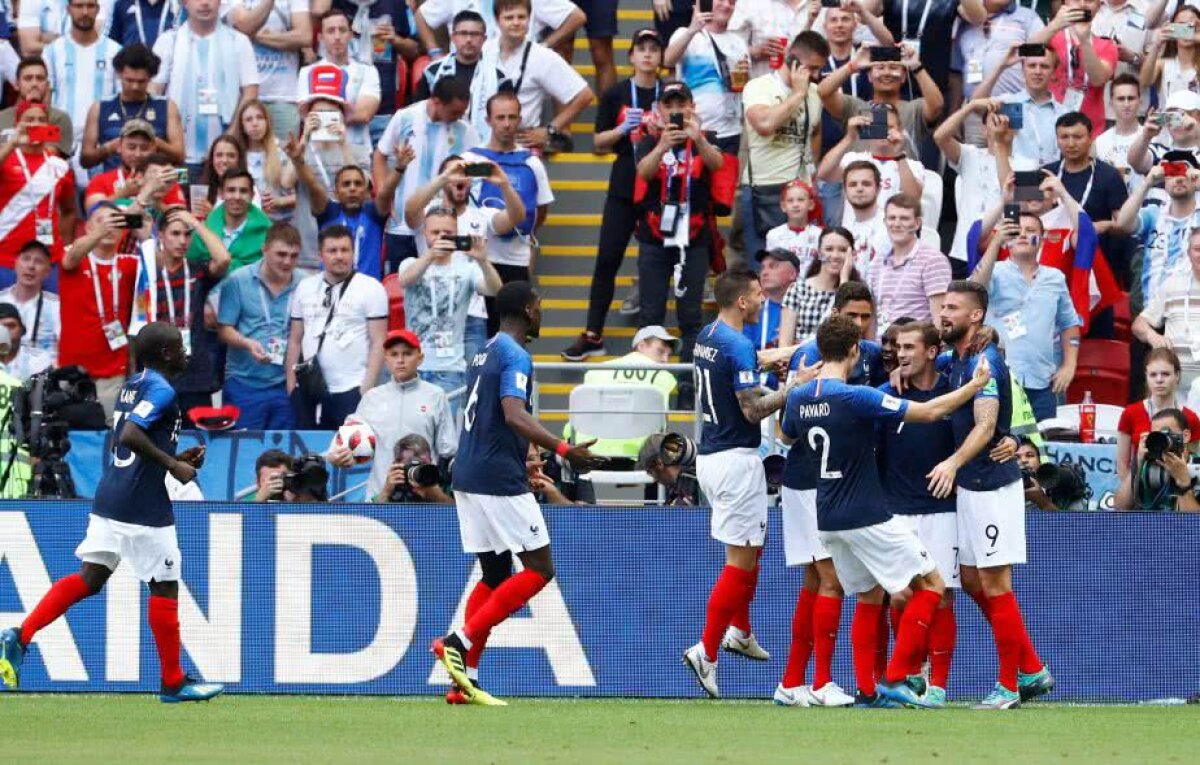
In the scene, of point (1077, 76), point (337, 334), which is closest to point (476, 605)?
point (337, 334)

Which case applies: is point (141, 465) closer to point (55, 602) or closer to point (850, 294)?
point (55, 602)

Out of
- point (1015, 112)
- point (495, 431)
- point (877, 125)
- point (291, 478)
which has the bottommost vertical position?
point (291, 478)

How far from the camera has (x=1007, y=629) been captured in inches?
500

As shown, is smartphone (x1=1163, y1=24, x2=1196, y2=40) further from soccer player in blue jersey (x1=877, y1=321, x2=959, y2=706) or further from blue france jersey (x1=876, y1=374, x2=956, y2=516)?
blue france jersey (x1=876, y1=374, x2=956, y2=516)

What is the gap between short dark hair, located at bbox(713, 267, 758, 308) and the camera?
13164 mm

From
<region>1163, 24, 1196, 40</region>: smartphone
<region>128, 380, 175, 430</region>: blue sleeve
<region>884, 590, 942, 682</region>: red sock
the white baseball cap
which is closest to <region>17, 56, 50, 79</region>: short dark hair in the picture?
the white baseball cap

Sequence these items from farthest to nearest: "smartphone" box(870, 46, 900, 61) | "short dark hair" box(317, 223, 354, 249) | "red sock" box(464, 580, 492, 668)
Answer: "smartphone" box(870, 46, 900, 61), "short dark hair" box(317, 223, 354, 249), "red sock" box(464, 580, 492, 668)

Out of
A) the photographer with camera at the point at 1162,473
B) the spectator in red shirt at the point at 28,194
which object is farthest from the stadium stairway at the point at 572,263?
the photographer with camera at the point at 1162,473

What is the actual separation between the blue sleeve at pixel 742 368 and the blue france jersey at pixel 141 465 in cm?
323

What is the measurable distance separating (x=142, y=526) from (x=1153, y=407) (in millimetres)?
7173

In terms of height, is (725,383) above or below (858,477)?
above

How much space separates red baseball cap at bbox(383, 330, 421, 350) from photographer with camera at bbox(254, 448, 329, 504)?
125 cm

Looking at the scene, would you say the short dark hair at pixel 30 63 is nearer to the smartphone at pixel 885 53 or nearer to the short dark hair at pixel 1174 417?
Result: the smartphone at pixel 885 53

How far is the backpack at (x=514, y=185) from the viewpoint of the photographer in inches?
721
